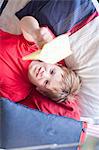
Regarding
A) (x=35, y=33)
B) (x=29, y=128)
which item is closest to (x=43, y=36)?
(x=35, y=33)

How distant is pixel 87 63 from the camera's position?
1206mm

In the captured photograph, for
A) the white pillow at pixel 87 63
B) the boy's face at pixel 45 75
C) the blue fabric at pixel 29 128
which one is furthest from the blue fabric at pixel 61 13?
the blue fabric at pixel 29 128

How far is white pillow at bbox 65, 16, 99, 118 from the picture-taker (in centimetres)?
121

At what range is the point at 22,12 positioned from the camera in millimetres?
1362

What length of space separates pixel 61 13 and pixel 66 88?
339mm

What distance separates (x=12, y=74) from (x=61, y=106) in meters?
0.24

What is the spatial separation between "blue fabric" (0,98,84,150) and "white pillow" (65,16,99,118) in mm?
177

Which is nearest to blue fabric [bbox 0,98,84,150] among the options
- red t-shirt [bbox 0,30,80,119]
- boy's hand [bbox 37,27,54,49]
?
red t-shirt [bbox 0,30,80,119]

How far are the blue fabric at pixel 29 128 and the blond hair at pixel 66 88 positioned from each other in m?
0.13

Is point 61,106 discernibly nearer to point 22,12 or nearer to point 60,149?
point 60,149

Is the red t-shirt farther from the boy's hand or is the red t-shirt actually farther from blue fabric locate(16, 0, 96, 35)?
blue fabric locate(16, 0, 96, 35)

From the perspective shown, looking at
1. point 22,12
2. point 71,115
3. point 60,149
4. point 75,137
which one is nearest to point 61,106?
point 71,115

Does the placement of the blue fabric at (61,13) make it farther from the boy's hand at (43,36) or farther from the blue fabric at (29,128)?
the blue fabric at (29,128)

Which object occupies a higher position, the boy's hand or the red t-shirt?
the boy's hand
